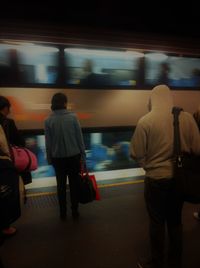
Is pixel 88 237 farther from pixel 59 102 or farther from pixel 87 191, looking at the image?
pixel 59 102

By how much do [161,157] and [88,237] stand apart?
1.55m

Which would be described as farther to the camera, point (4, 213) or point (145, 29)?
point (145, 29)

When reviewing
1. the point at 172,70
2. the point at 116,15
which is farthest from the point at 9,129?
the point at 116,15

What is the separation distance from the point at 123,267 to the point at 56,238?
0.97 m

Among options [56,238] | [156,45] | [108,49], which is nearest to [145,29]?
[156,45]

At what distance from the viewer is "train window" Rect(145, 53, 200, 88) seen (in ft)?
17.0

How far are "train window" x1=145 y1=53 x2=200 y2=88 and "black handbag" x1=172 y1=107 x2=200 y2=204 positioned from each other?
2.72 m

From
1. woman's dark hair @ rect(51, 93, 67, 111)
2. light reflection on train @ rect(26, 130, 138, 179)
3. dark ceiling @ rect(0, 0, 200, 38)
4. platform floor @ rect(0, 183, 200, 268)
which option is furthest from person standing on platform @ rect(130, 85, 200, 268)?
dark ceiling @ rect(0, 0, 200, 38)

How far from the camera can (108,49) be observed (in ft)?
15.7

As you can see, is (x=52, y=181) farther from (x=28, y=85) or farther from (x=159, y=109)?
(x=159, y=109)

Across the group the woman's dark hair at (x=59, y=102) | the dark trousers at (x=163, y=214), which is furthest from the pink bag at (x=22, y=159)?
the dark trousers at (x=163, y=214)

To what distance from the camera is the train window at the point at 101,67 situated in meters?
4.71

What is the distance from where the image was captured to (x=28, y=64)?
14.8 feet

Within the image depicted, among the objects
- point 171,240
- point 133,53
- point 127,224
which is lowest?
point 127,224
